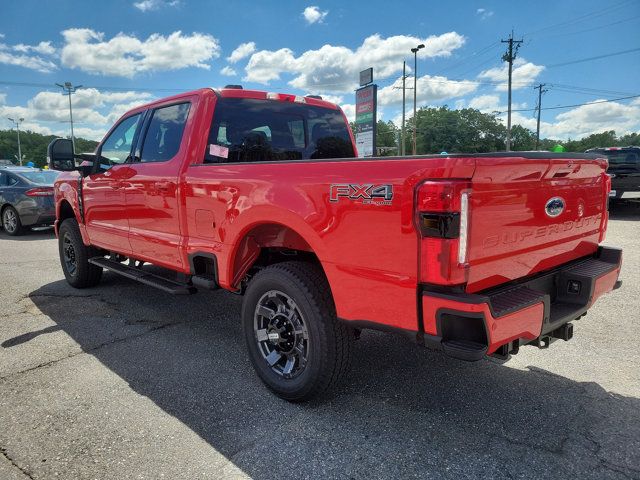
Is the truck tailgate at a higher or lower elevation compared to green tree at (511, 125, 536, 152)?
lower

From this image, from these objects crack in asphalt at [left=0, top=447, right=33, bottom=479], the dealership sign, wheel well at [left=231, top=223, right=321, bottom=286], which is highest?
the dealership sign

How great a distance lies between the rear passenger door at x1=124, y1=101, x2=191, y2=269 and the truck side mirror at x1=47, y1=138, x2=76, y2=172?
1.06 m

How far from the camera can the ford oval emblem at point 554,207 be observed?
2.63 metres

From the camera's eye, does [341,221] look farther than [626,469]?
Yes

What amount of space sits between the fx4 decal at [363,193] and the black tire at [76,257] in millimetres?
4316

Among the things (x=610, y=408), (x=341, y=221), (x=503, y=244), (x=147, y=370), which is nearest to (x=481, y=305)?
(x=503, y=244)

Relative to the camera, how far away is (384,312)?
2410 mm

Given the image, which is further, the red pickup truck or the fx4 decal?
the fx4 decal

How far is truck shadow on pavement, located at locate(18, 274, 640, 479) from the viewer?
240 cm

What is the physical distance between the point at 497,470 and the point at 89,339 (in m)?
3.50

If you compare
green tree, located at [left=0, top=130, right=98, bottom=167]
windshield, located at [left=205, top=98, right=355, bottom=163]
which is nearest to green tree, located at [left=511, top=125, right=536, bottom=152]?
windshield, located at [left=205, top=98, right=355, bottom=163]

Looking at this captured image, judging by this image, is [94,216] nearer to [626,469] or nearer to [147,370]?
[147,370]

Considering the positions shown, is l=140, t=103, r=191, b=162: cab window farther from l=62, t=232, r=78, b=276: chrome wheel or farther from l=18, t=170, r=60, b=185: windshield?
l=18, t=170, r=60, b=185: windshield

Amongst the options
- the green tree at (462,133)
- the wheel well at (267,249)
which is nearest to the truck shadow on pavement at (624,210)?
the wheel well at (267,249)
